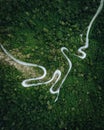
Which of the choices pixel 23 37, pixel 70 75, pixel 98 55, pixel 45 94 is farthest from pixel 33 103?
pixel 98 55

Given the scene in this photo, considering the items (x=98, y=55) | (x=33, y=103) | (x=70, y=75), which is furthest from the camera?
(x=98, y=55)

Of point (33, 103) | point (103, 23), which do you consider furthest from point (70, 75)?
point (103, 23)

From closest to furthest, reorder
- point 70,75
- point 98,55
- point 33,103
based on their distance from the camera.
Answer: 1. point 33,103
2. point 70,75
3. point 98,55

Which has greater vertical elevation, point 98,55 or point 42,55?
→ point 42,55

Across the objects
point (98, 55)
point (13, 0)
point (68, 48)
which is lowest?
point (98, 55)

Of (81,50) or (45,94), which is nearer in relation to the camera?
(45,94)

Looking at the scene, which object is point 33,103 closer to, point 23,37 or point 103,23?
point 23,37
